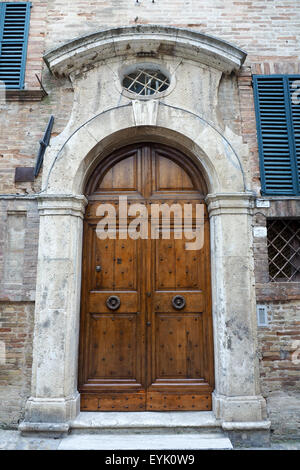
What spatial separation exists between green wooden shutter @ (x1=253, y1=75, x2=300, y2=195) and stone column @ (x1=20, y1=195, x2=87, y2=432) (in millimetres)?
2354

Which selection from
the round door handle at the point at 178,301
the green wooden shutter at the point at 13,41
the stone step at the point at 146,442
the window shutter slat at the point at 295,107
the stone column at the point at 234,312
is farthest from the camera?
the green wooden shutter at the point at 13,41

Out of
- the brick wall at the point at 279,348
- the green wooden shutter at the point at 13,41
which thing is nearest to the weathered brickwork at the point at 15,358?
the brick wall at the point at 279,348

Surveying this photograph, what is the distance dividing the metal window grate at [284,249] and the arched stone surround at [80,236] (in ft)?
1.26

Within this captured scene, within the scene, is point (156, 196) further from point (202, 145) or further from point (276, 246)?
point (276, 246)

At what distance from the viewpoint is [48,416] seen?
3578 mm

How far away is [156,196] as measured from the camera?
4301mm

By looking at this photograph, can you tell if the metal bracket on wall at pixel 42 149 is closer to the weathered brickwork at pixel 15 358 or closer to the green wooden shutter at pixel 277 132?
the weathered brickwork at pixel 15 358

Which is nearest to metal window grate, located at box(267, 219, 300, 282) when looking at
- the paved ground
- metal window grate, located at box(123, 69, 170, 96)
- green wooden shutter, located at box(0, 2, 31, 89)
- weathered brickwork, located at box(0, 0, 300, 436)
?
weathered brickwork, located at box(0, 0, 300, 436)

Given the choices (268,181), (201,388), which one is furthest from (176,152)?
(201,388)

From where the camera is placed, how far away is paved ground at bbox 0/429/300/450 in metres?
3.36

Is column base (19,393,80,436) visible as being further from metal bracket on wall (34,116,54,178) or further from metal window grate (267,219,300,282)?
metal window grate (267,219,300,282)

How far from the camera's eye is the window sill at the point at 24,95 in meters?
4.32
